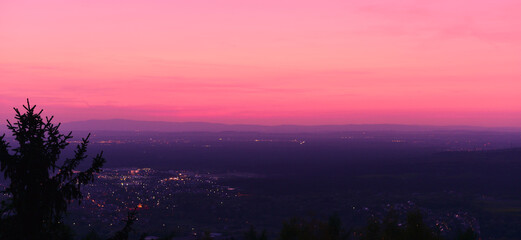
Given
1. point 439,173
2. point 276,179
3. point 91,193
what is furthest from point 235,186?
point 439,173

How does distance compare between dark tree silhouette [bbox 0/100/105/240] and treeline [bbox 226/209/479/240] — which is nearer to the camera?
dark tree silhouette [bbox 0/100/105/240]

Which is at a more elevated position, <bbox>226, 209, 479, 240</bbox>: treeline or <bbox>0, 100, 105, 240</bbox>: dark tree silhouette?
<bbox>0, 100, 105, 240</bbox>: dark tree silhouette

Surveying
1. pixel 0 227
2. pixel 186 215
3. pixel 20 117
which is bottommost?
pixel 186 215

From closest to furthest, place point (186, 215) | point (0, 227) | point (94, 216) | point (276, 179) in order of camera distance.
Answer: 1. point (0, 227)
2. point (94, 216)
3. point (186, 215)
4. point (276, 179)

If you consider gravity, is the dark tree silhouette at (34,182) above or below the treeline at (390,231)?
above

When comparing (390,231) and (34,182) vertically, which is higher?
(34,182)

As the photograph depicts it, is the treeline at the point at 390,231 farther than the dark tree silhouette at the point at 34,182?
Yes

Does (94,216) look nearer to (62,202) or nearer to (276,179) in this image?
(276,179)

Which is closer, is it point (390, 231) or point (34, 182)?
point (34, 182)
